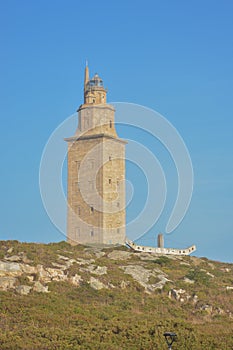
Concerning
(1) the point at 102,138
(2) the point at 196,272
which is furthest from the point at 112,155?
(2) the point at 196,272

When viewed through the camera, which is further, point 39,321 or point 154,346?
→ point 39,321

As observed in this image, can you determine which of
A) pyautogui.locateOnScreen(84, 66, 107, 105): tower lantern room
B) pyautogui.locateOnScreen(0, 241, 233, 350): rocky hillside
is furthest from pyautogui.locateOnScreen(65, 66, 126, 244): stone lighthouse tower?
pyautogui.locateOnScreen(0, 241, 233, 350): rocky hillside

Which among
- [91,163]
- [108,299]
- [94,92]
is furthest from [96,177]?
[108,299]

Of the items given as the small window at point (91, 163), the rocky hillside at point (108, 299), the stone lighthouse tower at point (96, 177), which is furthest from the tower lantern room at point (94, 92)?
the rocky hillside at point (108, 299)

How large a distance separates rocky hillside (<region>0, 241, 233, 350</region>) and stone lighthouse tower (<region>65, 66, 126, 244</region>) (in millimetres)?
3375

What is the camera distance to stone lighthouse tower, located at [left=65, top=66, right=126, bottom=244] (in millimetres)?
56938

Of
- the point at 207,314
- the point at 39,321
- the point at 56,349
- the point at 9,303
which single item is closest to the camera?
the point at 56,349

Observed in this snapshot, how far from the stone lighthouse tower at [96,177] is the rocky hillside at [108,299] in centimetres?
338

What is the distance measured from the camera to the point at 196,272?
47.9 m

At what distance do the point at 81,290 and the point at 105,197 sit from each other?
59.2 ft

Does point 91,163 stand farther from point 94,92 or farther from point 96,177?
point 94,92

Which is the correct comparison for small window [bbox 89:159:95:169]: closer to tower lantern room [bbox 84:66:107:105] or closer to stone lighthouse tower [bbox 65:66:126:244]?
stone lighthouse tower [bbox 65:66:126:244]

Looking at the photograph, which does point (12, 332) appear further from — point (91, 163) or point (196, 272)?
point (91, 163)

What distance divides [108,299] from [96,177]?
1955 centimetres
